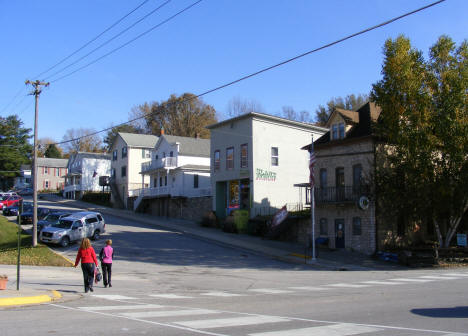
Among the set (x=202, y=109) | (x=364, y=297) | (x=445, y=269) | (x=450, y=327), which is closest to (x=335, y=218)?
(x=445, y=269)

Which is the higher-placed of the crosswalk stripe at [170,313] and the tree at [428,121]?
the tree at [428,121]

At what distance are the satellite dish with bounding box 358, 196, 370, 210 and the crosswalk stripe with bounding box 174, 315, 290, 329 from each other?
19.1 m

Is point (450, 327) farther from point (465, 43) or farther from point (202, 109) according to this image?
point (202, 109)

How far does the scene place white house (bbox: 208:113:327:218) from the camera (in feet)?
126

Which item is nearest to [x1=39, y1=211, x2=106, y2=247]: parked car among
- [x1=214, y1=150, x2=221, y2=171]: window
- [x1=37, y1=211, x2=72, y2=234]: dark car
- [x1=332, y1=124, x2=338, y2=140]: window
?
[x1=37, y1=211, x2=72, y2=234]: dark car

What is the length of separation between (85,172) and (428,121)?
57860 mm

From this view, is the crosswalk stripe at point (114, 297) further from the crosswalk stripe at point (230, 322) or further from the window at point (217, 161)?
the window at point (217, 161)

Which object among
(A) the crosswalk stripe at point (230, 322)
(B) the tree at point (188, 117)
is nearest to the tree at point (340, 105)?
(B) the tree at point (188, 117)

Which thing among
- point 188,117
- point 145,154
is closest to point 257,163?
point 145,154

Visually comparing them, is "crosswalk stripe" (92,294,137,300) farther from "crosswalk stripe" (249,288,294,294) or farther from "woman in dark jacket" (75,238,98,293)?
"crosswalk stripe" (249,288,294,294)

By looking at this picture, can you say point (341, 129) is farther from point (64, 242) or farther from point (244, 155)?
point (64, 242)

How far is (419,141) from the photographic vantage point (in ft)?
81.9

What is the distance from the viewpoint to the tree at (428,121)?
80.8 feet

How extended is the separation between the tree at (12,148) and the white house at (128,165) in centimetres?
2233
